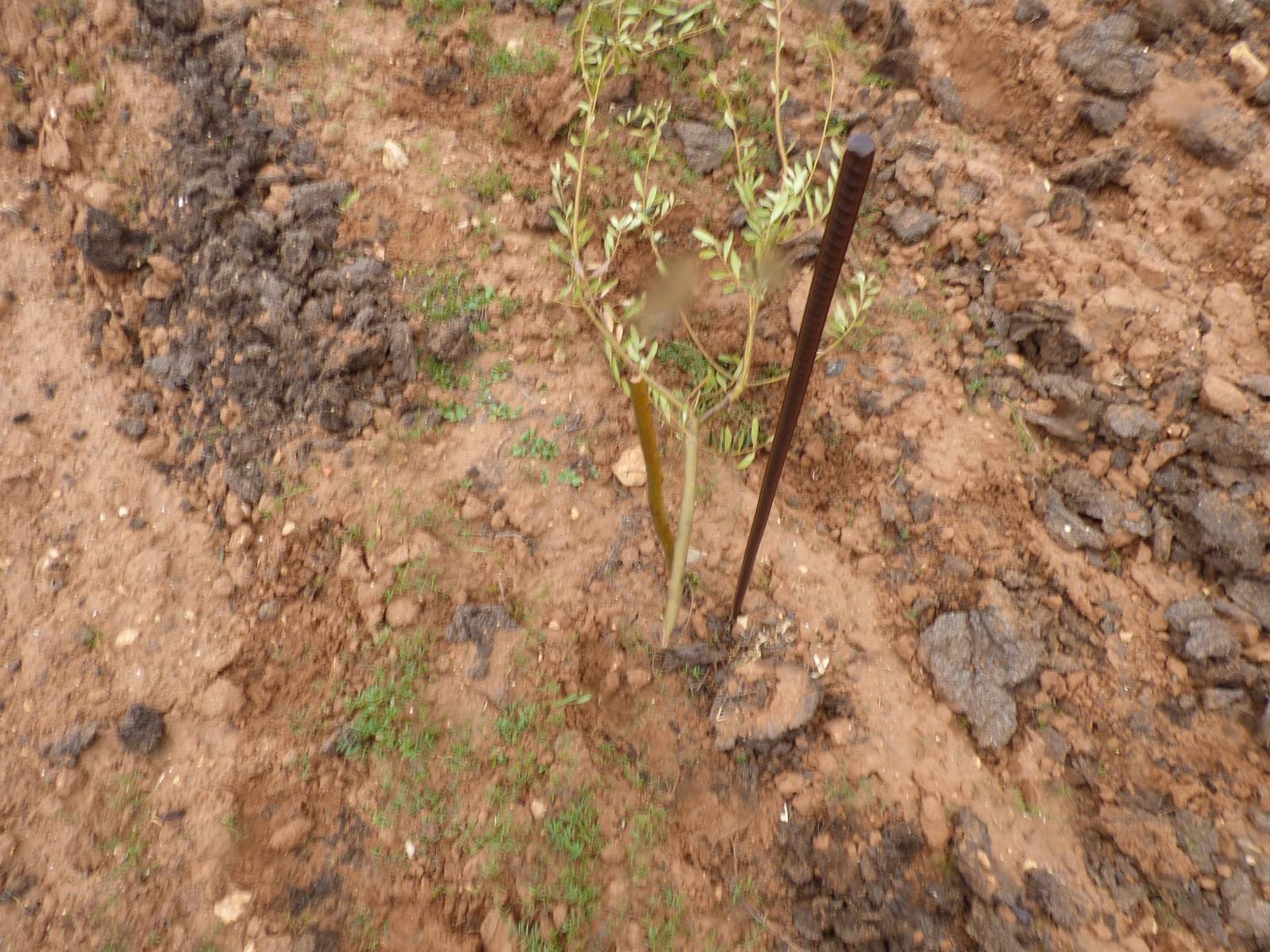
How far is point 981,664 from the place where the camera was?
7.25 feet

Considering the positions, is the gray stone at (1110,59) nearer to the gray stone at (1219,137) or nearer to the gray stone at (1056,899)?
the gray stone at (1219,137)

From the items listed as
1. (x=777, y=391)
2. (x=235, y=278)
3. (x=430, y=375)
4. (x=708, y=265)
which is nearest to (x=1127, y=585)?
(x=777, y=391)

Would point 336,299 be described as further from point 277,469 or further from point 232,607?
point 232,607

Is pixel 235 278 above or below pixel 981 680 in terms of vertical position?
above

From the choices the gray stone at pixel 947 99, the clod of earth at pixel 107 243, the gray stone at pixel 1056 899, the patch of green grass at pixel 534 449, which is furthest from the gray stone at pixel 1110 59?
the clod of earth at pixel 107 243

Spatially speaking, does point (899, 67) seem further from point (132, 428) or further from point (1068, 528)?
point (132, 428)

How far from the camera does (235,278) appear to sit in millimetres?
2539

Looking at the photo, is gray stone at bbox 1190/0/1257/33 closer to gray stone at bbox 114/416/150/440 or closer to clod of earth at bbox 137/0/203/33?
clod of earth at bbox 137/0/203/33

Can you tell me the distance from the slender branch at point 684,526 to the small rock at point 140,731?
1504 millimetres

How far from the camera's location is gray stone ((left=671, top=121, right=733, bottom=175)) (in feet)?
9.55

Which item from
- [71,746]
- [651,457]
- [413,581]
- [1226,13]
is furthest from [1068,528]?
[71,746]

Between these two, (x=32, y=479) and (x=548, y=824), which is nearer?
(x=548, y=824)

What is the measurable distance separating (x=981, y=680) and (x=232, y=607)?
2335 millimetres

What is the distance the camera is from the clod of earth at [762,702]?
2156 millimetres
